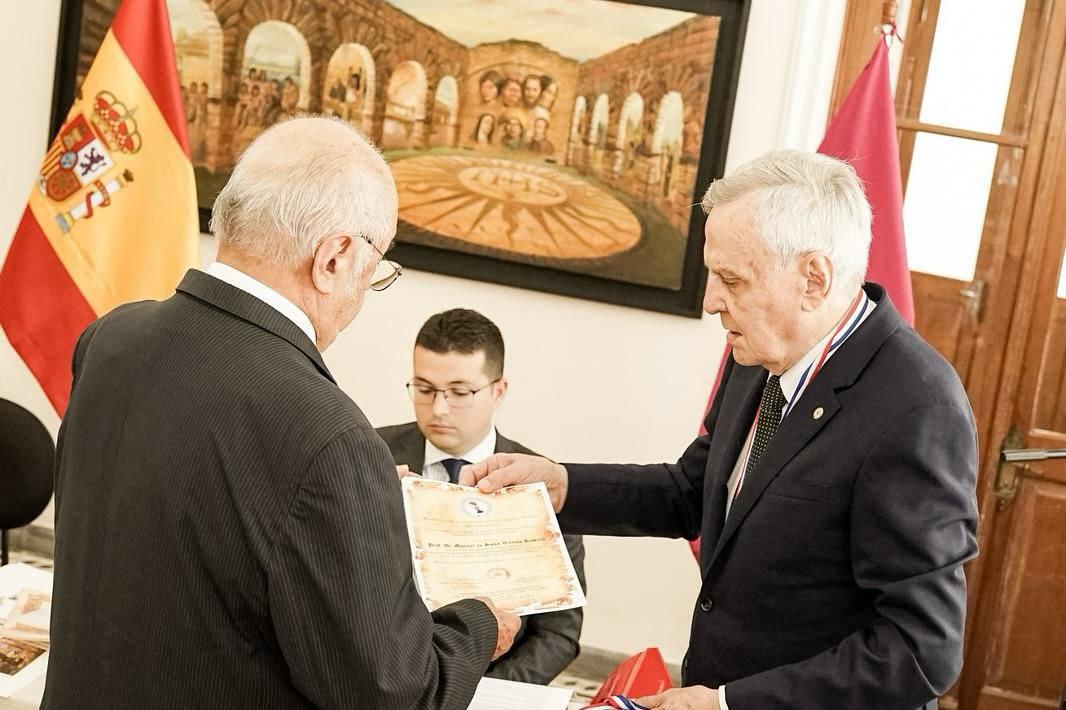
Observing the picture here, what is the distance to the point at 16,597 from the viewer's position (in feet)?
7.97

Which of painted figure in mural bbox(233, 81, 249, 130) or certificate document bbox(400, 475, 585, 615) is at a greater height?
painted figure in mural bbox(233, 81, 249, 130)

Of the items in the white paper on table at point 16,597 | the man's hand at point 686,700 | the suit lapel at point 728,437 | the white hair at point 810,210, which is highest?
the white hair at point 810,210

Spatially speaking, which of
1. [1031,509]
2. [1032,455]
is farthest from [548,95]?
[1031,509]

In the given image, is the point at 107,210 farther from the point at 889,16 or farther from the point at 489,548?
the point at 889,16

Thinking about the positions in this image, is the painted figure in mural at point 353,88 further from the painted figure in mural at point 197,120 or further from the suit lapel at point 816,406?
the suit lapel at point 816,406

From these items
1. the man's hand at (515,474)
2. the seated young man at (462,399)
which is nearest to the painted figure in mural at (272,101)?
the seated young man at (462,399)

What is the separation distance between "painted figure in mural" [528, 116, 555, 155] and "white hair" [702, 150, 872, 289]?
95.0 inches

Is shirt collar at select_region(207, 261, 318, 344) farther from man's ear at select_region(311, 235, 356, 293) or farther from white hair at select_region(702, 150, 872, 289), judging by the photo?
white hair at select_region(702, 150, 872, 289)

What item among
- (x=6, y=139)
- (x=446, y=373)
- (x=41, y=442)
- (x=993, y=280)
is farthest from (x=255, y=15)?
(x=993, y=280)

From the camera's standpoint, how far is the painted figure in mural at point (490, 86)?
14.0ft

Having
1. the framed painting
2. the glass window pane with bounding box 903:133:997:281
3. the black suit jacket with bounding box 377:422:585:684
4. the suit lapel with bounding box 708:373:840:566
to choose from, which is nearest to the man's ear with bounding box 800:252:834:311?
the suit lapel with bounding box 708:373:840:566

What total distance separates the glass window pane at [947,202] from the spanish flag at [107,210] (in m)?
2.60

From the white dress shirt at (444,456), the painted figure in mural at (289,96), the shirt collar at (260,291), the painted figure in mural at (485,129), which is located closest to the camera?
the shirt collar at (260,291)

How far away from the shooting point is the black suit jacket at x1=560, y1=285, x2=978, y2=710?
1721 mm
